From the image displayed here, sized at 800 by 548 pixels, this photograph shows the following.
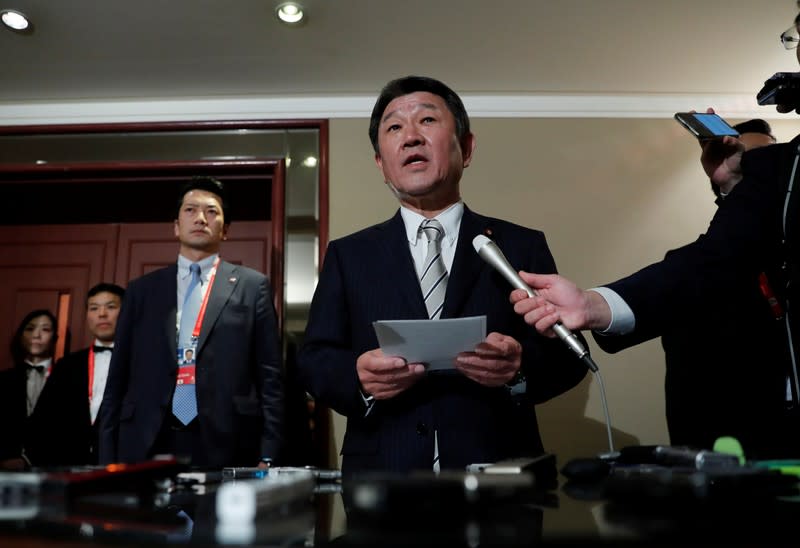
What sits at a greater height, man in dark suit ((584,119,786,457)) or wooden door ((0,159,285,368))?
wooden door ((0,159,285,368))

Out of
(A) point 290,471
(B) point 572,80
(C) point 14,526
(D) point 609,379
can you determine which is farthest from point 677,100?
(C) point 14,526

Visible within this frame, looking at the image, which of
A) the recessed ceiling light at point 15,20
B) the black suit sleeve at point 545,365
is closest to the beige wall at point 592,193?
the recessed ceiling light at point 15,20

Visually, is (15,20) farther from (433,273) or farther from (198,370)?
(433,273)

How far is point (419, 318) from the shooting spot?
4.76 ft

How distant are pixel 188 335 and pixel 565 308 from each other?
191cm

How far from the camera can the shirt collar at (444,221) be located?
1.62 metres

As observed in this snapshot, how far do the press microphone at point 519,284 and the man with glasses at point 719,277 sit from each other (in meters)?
0.01

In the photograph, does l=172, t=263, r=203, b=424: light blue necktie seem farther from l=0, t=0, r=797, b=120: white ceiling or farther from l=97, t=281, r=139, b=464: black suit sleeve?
l=0, t=0, r=797, b=120: white ceiling

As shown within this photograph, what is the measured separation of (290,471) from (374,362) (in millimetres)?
359

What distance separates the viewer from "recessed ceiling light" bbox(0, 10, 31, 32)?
110 inches

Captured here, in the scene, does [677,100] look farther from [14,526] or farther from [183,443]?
[14,526]

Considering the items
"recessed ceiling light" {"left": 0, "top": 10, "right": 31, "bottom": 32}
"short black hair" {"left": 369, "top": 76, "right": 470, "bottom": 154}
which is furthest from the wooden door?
"short black hair" {"left": 369, "top": 76, "right": 470, "bottom": 154}

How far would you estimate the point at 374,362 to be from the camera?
4.10 feet

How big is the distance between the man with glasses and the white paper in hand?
98 millimetres
